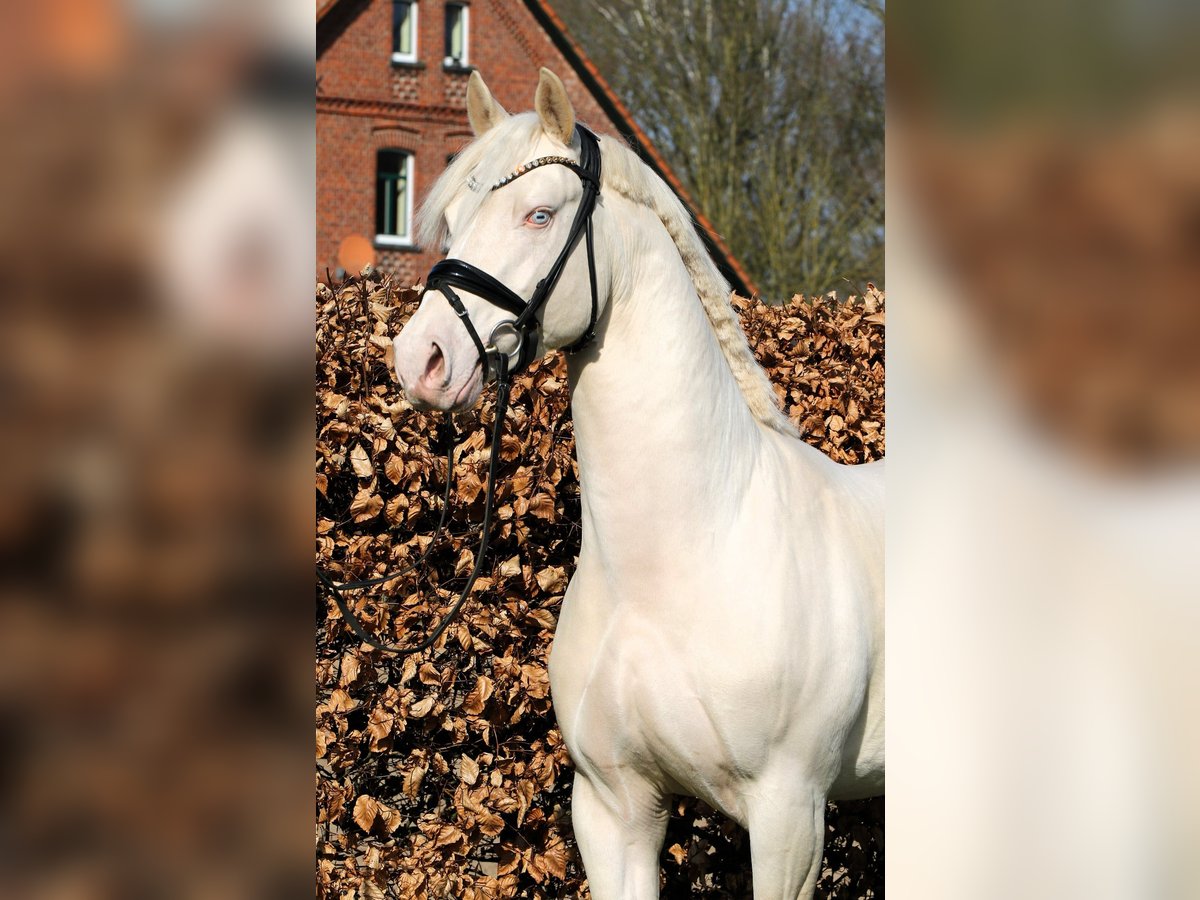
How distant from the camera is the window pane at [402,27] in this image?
26141 millimetres

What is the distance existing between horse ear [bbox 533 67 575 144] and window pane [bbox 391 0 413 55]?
80.1ft

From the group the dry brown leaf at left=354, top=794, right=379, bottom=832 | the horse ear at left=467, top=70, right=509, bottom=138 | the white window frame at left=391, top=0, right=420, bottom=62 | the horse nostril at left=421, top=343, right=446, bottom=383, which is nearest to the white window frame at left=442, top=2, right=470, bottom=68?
the white window frame at left=391, top=0, right=420, bottom=62

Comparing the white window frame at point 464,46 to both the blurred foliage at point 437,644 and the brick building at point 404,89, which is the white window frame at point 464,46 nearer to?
the brick building at point 404,89

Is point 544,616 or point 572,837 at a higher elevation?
point 544,616

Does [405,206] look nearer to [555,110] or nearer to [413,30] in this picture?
[413,30]
